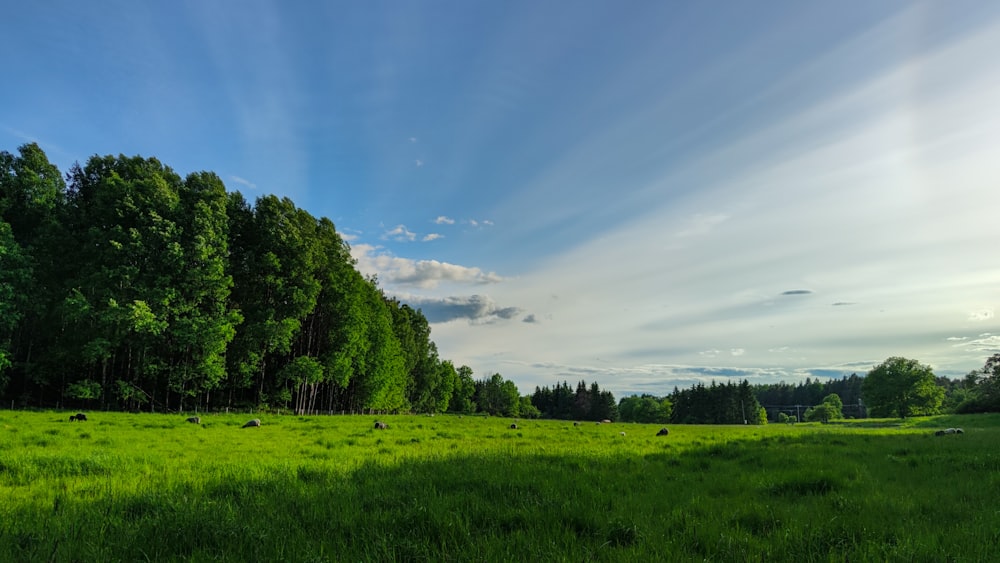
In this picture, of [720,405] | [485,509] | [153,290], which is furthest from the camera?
[720,405]

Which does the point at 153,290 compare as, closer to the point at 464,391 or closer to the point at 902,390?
the point at 464,391

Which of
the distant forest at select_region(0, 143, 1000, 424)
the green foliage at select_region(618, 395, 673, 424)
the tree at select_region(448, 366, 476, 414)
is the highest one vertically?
the distant forest at select_region(0, 143, 1000, 424)

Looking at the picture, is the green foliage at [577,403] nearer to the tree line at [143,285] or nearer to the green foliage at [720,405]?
the green foliage at [720,405]

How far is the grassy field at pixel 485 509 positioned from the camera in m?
4.34

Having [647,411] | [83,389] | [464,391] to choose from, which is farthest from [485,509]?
[647,411]

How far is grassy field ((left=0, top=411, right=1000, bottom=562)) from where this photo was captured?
4.34 m

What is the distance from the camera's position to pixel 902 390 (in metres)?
83.1

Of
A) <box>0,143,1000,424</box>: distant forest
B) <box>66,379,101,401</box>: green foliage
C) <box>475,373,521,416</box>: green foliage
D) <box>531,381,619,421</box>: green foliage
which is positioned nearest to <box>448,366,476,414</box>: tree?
<box>475,373,521,416</box>: green foliage

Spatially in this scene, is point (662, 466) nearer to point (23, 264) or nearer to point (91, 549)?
point (91, 549)

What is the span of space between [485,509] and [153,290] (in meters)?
32.5

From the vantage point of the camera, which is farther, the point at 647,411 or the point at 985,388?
the point at 647,411

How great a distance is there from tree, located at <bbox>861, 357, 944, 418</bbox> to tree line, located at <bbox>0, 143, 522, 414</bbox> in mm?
100309

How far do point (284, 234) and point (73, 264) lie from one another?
13.7m

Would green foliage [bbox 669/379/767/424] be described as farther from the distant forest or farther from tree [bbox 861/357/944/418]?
the distant forest
